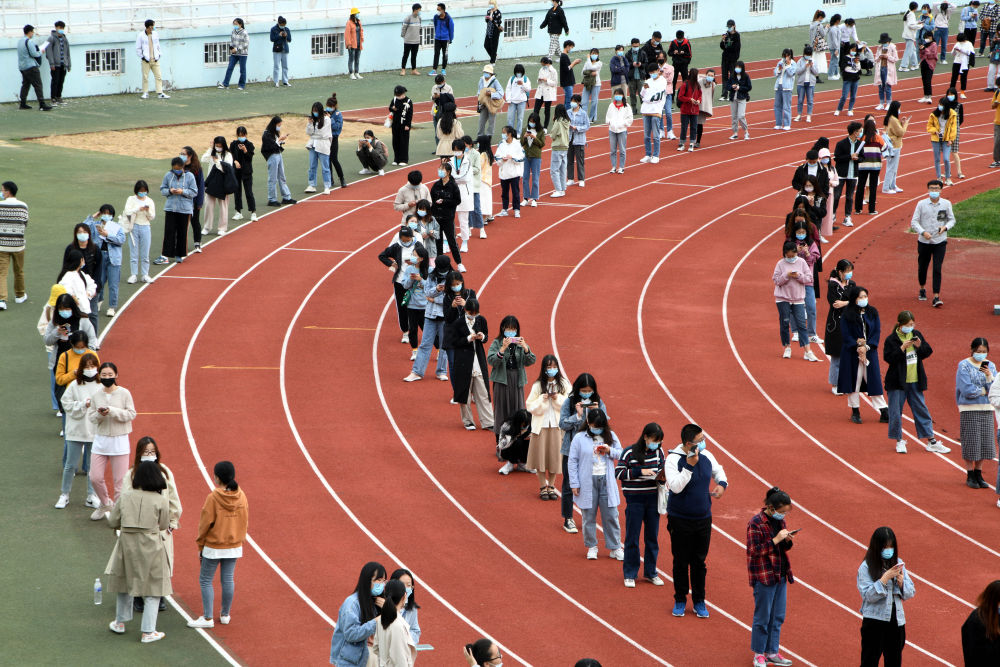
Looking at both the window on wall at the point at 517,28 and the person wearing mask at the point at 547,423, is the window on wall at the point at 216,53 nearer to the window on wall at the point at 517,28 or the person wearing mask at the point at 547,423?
the window on wall at the point at 517,28

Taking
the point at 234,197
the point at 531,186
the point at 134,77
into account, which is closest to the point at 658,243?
the point at 531,186

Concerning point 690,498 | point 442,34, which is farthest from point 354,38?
point 690,498

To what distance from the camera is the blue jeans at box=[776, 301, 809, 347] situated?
64.7 ft

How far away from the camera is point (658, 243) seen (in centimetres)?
2575

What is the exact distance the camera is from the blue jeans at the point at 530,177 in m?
26.8

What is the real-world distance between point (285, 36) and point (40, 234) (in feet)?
47.4

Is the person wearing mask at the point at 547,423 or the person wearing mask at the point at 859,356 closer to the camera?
the person wearing mask at the point at 547,423

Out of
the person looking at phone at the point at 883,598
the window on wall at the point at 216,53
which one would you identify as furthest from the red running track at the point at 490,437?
the window on wall at the point at 216,53

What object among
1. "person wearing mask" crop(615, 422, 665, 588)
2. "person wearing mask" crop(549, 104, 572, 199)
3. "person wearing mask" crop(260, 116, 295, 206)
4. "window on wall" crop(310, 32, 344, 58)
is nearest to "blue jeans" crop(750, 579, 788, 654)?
"person wearing mask" crop(615, 422, 665, 588)

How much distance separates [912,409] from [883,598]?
6.37 metres

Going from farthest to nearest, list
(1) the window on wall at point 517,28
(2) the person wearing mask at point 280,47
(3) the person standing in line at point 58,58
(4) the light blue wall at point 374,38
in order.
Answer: (1) the window on wall at point 517,28
(2) the person wearing mask at point 280,47
(4) the light blue wall at point 374,38
(3) the person standing in line at point 58,58

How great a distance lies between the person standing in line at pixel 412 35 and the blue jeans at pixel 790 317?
20.9 metres

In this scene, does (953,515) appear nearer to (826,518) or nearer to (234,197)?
(826,518)

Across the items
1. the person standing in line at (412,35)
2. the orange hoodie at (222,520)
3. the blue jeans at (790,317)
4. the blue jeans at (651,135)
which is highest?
the person standing in line at (412,35)
